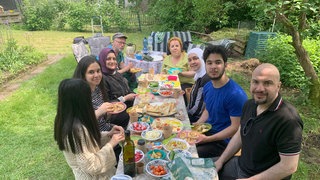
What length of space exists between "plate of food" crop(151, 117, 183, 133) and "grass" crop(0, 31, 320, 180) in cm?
162

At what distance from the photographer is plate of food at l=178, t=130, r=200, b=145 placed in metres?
2.41

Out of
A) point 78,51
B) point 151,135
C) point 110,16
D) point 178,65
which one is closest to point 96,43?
point 78,51

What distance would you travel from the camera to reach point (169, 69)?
5.00 meters

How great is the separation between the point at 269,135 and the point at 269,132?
24mm

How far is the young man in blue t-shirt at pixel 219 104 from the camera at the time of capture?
107 inches

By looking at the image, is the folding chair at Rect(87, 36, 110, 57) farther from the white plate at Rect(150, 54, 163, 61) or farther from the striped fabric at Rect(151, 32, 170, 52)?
the white plate at Rect(150, 54, 163, 61)

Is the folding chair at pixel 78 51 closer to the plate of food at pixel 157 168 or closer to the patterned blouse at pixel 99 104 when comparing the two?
the patterned blouse at pixel 99 104

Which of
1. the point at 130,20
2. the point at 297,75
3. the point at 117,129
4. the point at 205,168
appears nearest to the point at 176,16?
the point at 130,20

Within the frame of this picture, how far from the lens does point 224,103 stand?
278cm

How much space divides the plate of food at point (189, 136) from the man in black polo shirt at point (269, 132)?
1.40 feet

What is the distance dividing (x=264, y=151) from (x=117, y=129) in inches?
55.9

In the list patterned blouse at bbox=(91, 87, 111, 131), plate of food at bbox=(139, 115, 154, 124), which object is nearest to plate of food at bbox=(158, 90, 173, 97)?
plate of food at bbox=(139, 115, 154, 124)

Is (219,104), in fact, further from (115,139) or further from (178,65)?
(178,65)

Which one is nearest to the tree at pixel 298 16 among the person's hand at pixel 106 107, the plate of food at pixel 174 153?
the plate of food at pixel 174 153
